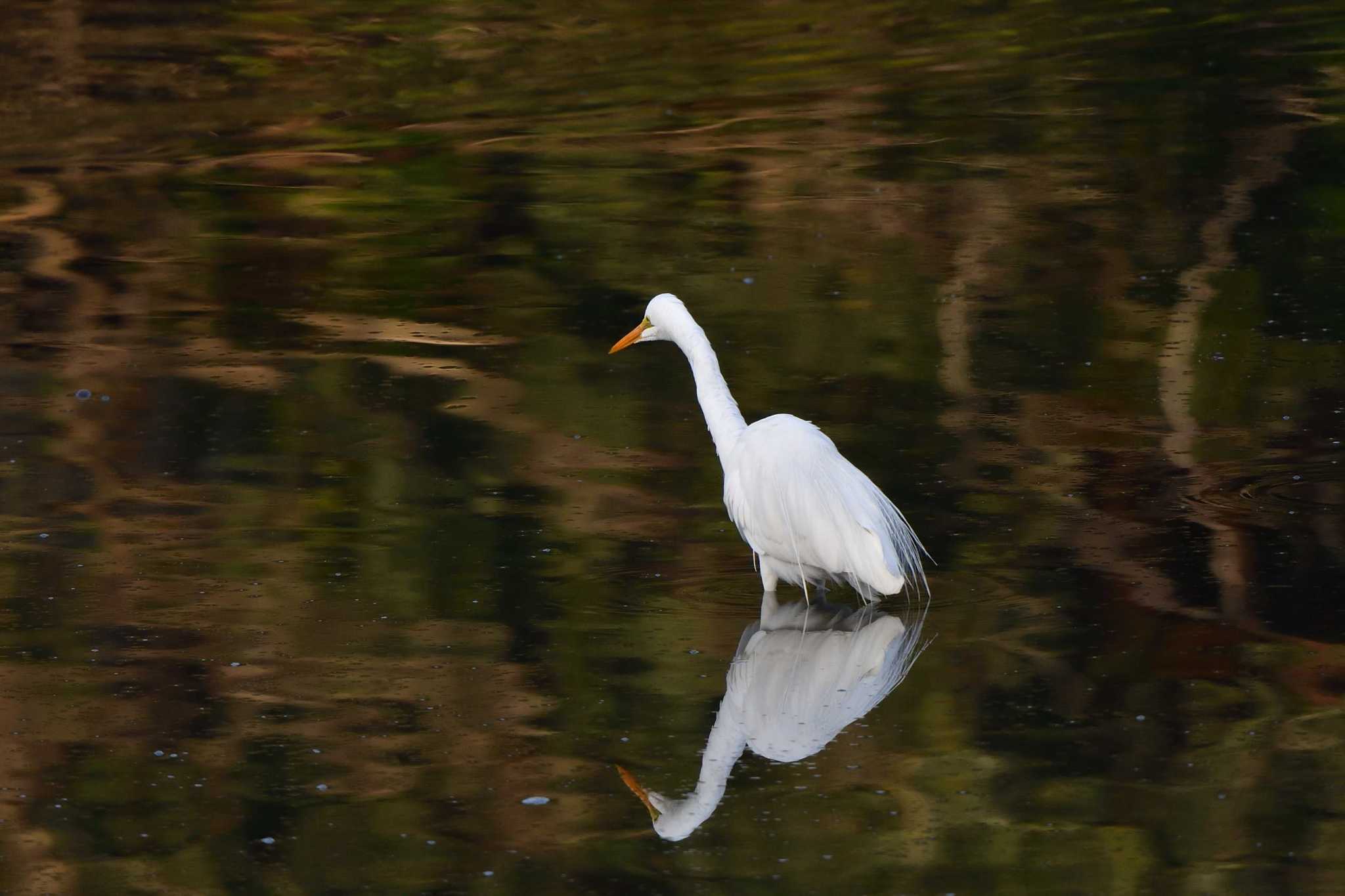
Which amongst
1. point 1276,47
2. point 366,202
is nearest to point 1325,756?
point 366,202

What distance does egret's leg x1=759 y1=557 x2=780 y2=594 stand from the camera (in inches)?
282

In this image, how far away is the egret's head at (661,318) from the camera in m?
7.88

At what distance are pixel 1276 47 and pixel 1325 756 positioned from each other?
1259 centimetres

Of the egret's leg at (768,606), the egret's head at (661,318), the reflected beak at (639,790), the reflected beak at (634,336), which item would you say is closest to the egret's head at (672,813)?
the reflected beak at (639,790)

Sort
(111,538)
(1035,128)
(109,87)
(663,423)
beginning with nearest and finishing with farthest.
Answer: (111,538) < (663,423) < (1035,128) < (109,87)

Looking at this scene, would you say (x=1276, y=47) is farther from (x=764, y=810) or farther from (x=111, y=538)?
(x=764, y=810)

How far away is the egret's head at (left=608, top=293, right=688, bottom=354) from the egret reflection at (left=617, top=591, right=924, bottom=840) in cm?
123

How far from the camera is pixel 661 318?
313 inches

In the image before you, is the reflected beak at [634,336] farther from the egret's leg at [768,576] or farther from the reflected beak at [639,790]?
the reflected beak at [639,790]

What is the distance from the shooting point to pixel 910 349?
33.5 ft

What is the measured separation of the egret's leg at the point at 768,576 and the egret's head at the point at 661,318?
1.12 metres

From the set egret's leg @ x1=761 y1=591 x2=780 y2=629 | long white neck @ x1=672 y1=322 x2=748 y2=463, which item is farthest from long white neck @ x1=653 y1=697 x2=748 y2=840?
long white neck @ x1=672 y1=322 x2=748 y2=463

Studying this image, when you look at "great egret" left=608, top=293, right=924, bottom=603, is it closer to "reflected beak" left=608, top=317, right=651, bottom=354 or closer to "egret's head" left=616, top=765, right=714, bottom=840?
"reflected beak" left=608, top=317, right=651, bottom=354

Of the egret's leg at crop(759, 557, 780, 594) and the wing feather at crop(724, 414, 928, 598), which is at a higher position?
the wing feather at crop(724, 414, 928, 598)
